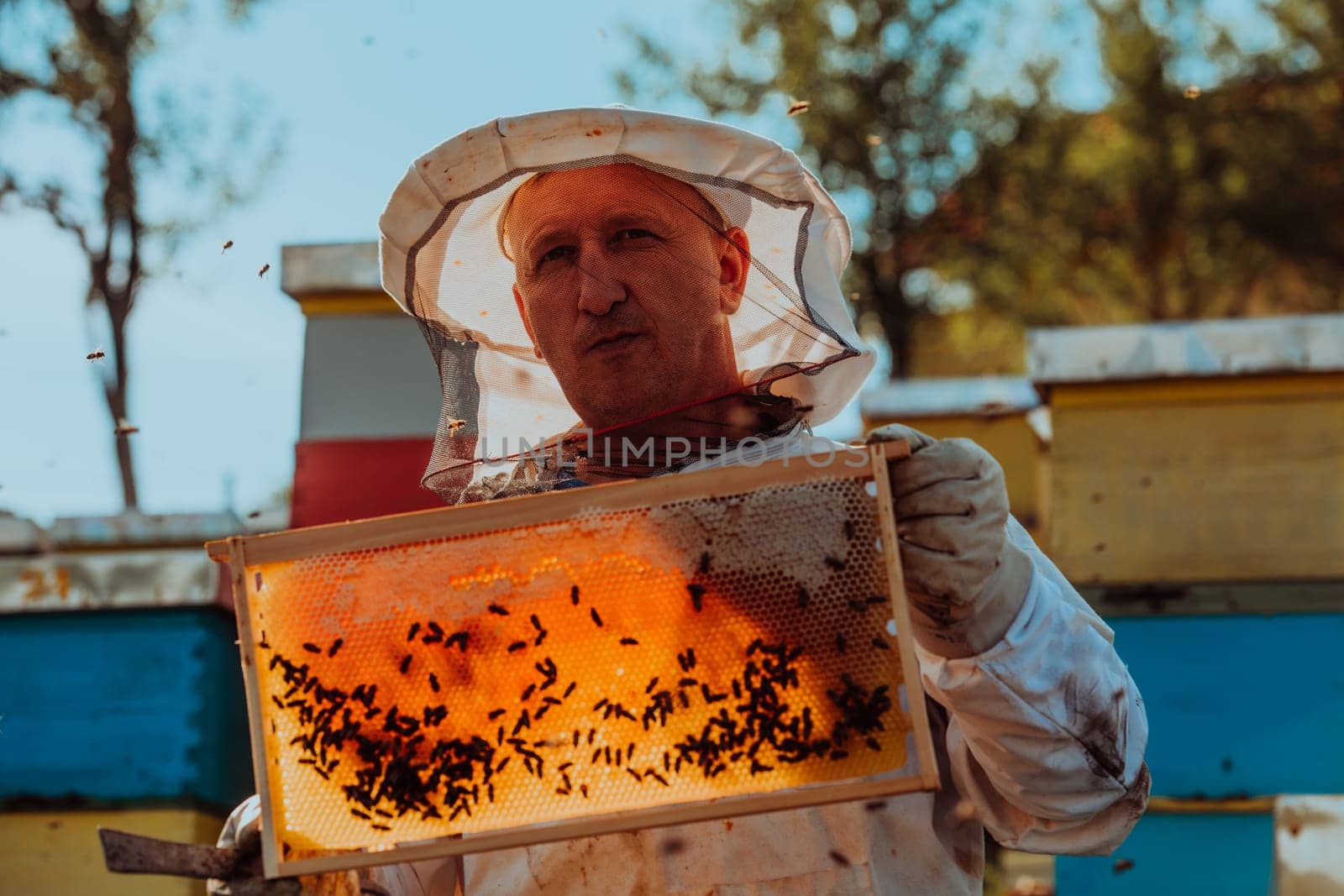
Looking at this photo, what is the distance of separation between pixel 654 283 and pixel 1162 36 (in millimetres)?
24137

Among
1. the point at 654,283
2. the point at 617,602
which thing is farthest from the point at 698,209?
the point at 617,602

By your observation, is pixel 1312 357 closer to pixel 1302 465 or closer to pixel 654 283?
pixel 1302 465

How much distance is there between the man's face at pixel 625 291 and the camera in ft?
8.98

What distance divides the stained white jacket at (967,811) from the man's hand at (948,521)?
14 centimetres

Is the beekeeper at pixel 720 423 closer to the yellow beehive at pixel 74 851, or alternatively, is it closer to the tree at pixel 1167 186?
the yellow beehive at pixel 74 851

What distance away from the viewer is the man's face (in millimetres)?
2736

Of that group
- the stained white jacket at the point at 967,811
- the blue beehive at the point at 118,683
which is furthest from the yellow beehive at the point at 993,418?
the stained white jacket at the point at 967,811

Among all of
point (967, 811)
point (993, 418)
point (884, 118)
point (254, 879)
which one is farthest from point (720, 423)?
point (884, 118)

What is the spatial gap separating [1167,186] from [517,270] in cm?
2345

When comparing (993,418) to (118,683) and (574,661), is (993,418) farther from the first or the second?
(574,661)

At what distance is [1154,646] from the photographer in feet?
14.2

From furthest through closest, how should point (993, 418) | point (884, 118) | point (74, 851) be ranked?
point (884, 118)
point (993, 418)
point (74, 851)

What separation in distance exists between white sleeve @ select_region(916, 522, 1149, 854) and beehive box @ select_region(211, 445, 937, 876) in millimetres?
229

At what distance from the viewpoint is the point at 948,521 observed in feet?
6.79
